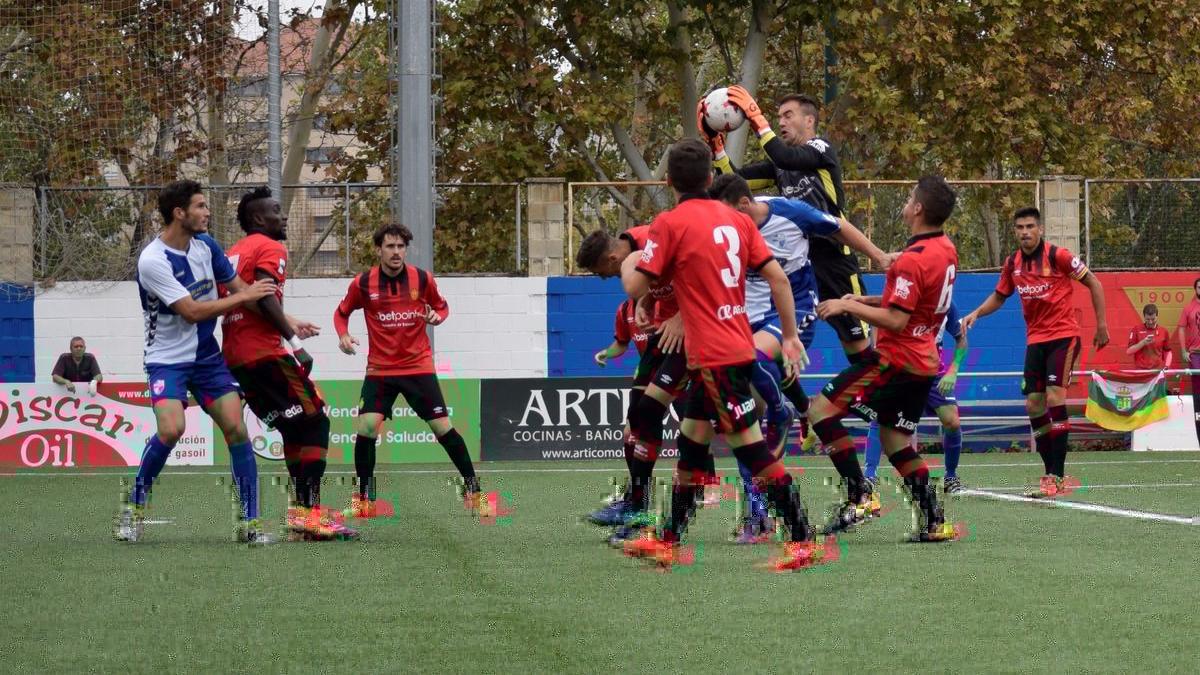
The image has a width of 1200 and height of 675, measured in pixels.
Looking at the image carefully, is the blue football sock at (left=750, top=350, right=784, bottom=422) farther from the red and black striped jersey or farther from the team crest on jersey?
the red and black striped jersey

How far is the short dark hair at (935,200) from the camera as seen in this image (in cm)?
823

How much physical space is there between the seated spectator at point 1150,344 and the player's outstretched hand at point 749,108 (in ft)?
45.0

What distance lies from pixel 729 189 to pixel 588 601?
8.52 ft

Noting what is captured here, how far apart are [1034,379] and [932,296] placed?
4116mm

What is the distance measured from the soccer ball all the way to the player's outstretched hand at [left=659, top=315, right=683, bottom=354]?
152cm

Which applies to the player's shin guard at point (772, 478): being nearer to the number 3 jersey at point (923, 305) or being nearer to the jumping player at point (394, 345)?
the number 3 jersey at point (923, 305)

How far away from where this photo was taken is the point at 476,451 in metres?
19.4

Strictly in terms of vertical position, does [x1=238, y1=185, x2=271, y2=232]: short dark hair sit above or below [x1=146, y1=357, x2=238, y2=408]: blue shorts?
above

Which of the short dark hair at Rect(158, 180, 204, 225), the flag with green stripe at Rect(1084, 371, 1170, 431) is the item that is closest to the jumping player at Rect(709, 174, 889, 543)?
the short dark hair at Rect(158, 180, 204, 225)

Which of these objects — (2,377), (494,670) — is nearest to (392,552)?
(494,670)

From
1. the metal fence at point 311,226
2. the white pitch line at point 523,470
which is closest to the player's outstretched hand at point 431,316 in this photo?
the white pitch line at point 523,470

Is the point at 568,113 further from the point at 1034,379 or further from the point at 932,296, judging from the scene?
the point at 932,296

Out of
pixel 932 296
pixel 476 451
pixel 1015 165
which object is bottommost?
pixel 476 451

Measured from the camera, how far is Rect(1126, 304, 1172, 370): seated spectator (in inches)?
844
